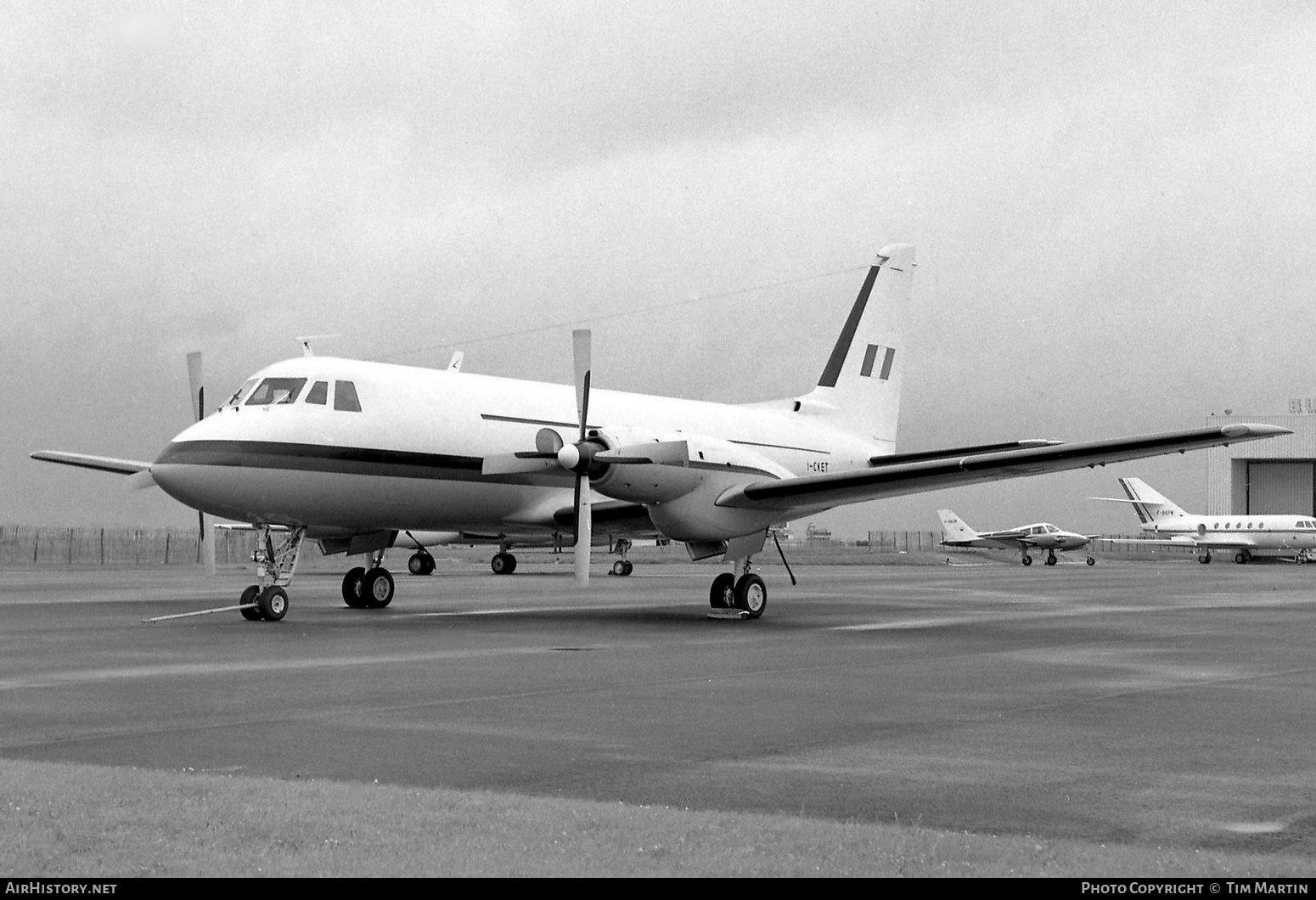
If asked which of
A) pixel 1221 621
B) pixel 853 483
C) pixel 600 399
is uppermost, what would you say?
pixel 600 399

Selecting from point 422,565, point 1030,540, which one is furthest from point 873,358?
point 1030,540

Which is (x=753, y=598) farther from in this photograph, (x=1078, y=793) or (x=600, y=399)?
(x=1078, y=793)

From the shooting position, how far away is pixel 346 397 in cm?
2383

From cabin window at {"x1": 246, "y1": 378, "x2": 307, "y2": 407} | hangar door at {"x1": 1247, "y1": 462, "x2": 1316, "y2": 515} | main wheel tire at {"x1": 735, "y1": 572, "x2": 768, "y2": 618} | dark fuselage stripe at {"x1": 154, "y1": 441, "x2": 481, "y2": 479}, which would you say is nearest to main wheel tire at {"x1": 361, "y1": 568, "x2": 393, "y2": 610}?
dark fuselage stripe at {"x1": 154, "y1": 441, "x2": 481, "y2": 479}

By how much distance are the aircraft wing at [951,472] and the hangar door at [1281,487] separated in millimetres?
95381

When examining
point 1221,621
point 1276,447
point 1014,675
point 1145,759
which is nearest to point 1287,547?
point 1276,447

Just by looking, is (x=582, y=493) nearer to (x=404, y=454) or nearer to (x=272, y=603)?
(x=404, y=454)

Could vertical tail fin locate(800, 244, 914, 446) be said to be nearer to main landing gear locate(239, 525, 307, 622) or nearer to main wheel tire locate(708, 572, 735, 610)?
main wheel tire locate(708, 572, 735, 610)

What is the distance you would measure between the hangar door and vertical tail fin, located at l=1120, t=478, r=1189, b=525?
17341 millimetres

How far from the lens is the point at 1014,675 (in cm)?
1445

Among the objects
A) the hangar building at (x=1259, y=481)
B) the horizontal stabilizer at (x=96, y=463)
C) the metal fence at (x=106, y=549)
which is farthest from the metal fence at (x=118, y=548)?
the hangar building at (x=1259, y=481)

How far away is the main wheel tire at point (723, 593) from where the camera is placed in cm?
2419

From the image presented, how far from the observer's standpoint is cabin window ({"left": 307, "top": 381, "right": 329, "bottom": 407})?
2344 centimetres
